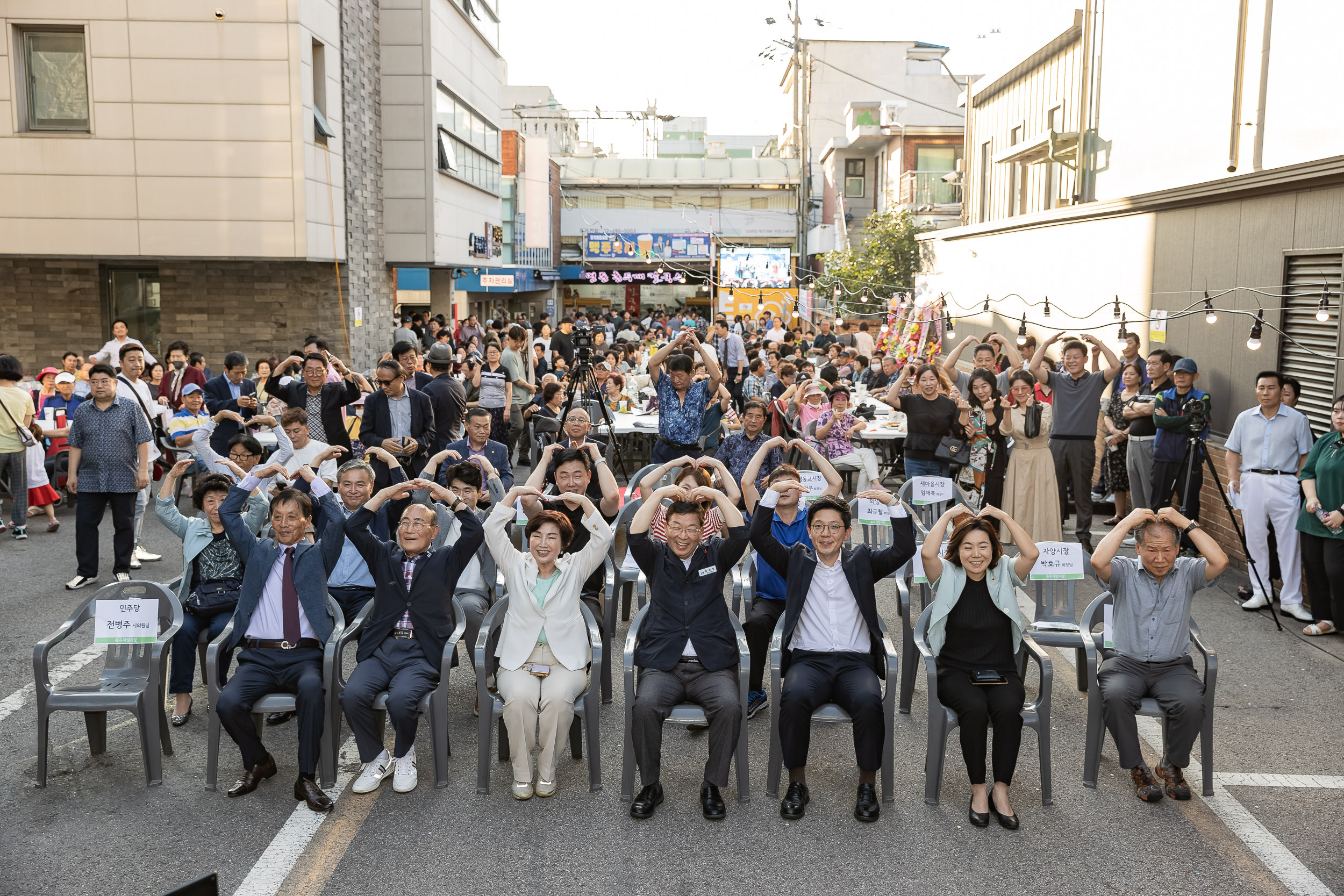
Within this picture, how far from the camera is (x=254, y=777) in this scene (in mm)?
5180

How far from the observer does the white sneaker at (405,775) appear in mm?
5152

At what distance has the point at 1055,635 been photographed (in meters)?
5.99

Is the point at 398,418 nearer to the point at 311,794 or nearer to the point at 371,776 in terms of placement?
the point at 371,776

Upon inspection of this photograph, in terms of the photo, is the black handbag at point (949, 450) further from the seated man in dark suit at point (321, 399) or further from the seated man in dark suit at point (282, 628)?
the seated man in dark suit at point (282, 628)

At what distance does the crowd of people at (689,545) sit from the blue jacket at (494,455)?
0.10 feet

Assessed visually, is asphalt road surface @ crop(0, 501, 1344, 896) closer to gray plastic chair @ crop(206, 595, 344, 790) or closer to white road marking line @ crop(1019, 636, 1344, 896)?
white road marking line @ crop(1019, 636, 1344, 896)

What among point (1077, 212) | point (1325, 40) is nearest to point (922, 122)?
point (1077, 212)

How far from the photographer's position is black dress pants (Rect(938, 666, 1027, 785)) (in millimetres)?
4938

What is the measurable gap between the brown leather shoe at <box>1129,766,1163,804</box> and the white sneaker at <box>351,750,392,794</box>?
370 centimetres

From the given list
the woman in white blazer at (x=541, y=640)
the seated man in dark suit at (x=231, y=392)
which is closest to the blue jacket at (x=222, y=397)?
the seated man in dark suit at (x=231, y=392)

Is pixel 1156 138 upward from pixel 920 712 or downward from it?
upward

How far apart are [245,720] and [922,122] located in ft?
156

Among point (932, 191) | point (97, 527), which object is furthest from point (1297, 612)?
point (932, 191)

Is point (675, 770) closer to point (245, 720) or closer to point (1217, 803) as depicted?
point (245, 720)
